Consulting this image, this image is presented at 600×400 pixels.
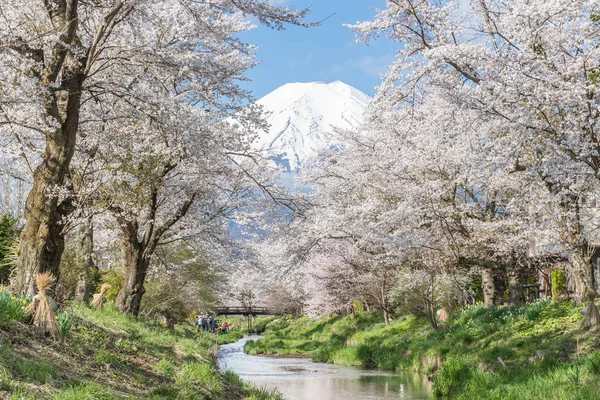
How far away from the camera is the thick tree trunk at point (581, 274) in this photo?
41.5 ft

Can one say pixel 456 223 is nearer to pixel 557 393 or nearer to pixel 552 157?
pixel 552 157

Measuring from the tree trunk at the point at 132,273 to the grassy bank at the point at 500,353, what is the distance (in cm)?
859

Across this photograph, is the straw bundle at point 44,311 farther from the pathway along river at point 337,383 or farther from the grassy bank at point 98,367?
the pathway along river at point 337,383

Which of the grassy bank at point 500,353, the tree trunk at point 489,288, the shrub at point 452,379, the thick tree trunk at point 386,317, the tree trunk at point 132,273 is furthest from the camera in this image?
the thick tree trunk at point 386,317

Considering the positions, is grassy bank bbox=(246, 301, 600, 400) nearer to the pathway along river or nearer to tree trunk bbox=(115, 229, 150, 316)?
the pathway along river

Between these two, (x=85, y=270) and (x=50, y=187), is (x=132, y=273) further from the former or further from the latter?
(x=50, y=187)

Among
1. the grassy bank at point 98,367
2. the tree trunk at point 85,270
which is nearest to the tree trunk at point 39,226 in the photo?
the grassy bank at point 98,367

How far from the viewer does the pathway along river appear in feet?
46.8

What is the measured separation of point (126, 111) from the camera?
10477mm

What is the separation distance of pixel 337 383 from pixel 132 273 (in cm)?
698

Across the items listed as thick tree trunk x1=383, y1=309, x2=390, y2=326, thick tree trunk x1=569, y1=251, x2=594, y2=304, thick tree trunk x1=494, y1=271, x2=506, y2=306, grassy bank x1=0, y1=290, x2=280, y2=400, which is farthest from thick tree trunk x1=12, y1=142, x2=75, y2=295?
thick tree trunk x1=383, y1=309, x2=390, y2=326

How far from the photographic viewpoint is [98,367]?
7.56 m

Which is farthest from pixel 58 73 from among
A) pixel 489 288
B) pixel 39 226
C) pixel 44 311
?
pixel 489 288

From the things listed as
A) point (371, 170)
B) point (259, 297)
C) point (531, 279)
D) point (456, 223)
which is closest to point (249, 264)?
point (371, 170)
